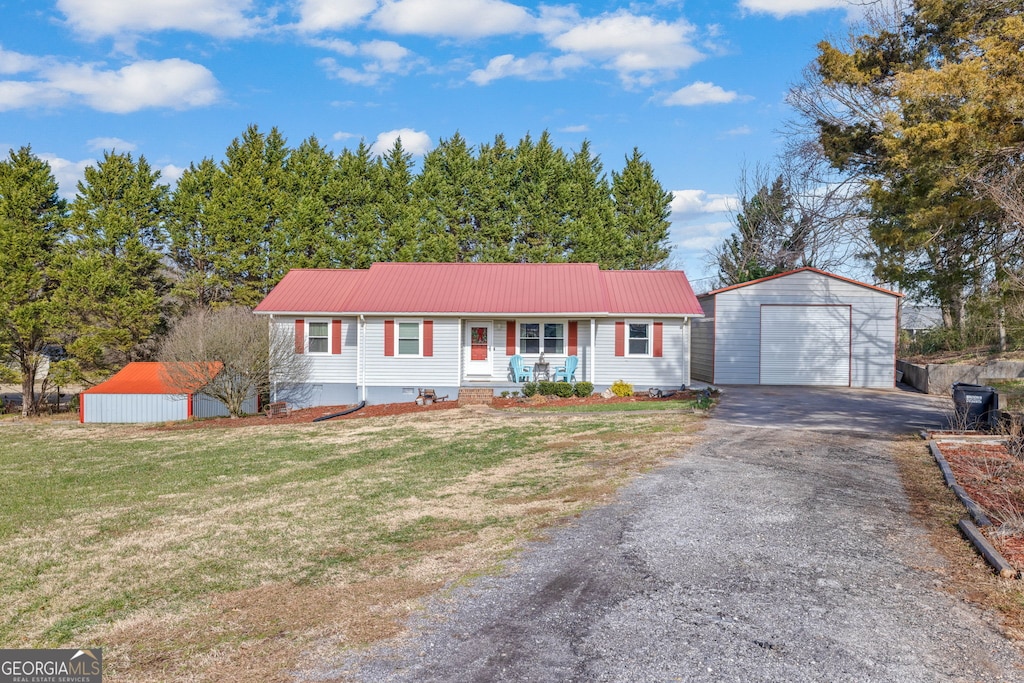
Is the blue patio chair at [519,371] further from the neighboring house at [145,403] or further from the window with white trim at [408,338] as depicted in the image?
the neighboring house at [145,403]

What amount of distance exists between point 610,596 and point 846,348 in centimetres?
1939

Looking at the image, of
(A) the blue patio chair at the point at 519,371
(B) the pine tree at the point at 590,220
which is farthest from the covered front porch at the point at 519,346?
(B) the pine tree at the point at 590,220

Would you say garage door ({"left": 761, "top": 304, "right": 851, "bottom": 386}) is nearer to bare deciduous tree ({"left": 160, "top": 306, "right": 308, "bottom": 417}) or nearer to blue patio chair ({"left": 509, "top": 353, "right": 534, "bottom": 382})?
blue patio chair ({"left": 509, "top": 353, "right": 534, "bottom": 382})

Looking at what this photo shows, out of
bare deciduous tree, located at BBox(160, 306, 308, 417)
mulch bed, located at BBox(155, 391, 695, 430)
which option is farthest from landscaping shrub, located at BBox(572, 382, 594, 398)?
bare deciduous tree, located at BBox(160, 306, 308, 417)

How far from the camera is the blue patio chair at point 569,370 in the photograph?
20125mm

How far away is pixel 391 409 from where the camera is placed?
61.5 feet

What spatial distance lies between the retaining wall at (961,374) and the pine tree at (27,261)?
2633cm

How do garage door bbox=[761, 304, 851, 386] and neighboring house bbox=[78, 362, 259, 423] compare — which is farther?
garage door bbox=[761, 304, 851, 386]

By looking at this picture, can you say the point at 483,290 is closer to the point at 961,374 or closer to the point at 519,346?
the point at 519,346

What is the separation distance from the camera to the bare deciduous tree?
17984 millimetres

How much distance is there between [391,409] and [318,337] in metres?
3.63

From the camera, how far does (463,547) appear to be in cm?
659

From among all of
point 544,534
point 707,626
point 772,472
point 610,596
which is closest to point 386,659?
point 610,596

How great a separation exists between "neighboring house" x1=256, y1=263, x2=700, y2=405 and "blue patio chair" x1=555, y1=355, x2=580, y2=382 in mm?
298
